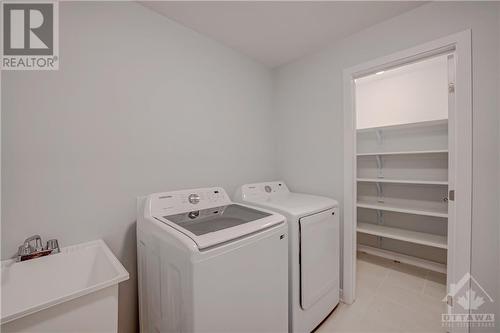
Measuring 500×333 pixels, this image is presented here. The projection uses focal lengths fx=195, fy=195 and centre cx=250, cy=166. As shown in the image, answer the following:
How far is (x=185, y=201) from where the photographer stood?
150 centimetres

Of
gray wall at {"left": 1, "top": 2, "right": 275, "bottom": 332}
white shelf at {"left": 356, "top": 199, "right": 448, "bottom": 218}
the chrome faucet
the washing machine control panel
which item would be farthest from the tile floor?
the chrome faucet

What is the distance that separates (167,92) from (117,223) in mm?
1050

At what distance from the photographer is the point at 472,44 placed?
1.31m

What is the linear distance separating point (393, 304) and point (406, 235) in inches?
36.3

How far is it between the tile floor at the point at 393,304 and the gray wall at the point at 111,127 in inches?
63.5

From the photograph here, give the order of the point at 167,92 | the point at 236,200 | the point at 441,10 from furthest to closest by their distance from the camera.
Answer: the point at 236,200 → the point at 167,92 → the point at 441,10

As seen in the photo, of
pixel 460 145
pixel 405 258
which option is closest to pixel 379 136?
pixel 460 145

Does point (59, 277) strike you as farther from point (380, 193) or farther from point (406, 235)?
point (380, 193)

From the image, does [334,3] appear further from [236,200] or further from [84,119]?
[84,119]

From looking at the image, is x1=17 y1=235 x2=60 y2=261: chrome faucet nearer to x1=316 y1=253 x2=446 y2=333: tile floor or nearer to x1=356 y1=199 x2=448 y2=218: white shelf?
x1=316 y1=253 x2=446 y2=333: tile floor

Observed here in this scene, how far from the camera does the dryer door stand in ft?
4.69

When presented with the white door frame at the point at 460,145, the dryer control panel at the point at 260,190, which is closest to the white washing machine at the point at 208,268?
the dryer control panel at the point at 260,190

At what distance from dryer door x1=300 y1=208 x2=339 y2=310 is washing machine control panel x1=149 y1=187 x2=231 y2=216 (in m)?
0.70

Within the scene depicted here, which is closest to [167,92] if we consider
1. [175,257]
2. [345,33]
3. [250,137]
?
[250,137]
